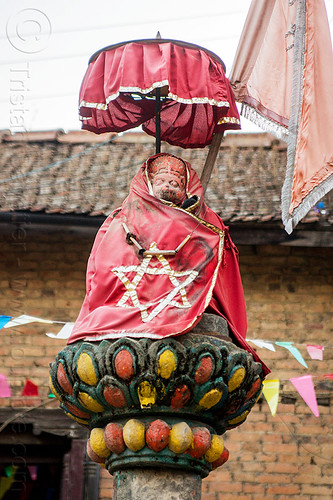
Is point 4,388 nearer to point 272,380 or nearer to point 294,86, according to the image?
point 272,380

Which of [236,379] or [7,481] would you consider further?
[7,481]

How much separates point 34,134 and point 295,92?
8.49 m

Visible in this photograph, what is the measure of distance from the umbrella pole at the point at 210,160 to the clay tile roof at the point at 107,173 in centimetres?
317

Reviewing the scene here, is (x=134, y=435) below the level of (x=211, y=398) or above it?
below

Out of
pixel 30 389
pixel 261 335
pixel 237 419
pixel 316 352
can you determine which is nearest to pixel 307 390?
pixel 316 352

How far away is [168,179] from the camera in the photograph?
533cm

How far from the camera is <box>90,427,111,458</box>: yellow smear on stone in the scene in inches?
190

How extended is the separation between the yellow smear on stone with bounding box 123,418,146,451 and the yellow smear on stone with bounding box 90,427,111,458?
0.72 ft

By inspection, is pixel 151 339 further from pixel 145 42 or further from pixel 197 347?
pixel 145 42

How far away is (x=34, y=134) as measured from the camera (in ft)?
44.3

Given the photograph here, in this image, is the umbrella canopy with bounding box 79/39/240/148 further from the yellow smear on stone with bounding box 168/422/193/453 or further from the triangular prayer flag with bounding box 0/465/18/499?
the triangular prayer flag with bounding box 0/465/18/499

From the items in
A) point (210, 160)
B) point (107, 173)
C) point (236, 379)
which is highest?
point (107, 173)

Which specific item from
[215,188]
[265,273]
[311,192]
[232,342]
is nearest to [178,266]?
[232,342]

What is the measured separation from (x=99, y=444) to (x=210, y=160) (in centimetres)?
207
